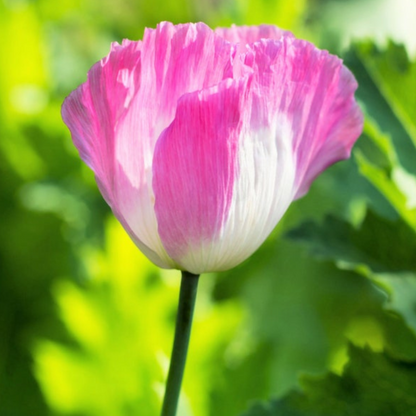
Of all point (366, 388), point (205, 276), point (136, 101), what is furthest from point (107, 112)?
point (205, 276)

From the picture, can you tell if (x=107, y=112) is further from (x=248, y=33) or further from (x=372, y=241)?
(x=372, y=241)

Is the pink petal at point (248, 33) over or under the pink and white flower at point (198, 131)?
over

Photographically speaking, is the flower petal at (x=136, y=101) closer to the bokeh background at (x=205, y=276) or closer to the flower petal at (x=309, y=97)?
the flower petal at (x=309, y=97)

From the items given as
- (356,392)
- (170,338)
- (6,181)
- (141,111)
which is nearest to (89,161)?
(141,111)

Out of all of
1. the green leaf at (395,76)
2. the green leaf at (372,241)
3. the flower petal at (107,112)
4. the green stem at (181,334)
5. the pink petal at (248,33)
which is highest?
the pink petal at (248,33)

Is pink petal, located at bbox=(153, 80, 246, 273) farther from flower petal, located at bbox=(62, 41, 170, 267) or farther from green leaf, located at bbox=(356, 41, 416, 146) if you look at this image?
green leaf, located at bbox=(356, 41, 416, 146)

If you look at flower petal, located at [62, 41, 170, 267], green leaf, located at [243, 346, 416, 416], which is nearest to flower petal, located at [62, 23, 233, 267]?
flower petal, located at [62, 41, 170, 267]

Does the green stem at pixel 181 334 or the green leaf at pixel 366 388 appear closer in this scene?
the green stem at pixel 181 334

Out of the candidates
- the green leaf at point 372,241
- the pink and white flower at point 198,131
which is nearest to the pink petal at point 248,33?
the pink and white flower at point 198,131

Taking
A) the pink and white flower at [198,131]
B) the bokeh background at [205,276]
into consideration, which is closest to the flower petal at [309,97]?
the pink and white flower at [198,131]
